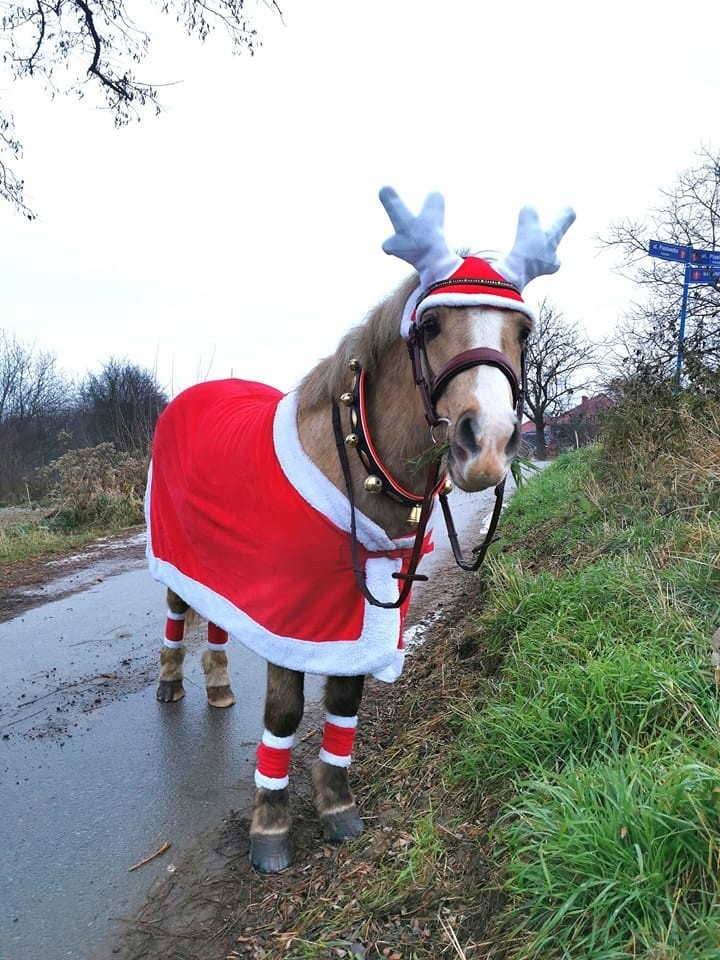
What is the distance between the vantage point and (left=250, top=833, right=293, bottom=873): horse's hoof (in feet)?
8.36

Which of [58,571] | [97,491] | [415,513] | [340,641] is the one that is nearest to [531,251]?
[415,513]

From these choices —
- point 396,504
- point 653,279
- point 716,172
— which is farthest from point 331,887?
point 716,172

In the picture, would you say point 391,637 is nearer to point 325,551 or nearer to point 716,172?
point 325,551

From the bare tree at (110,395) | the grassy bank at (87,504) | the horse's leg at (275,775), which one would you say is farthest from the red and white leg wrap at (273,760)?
the bare tree at (110,395)

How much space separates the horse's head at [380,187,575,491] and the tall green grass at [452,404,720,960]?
1008 mm

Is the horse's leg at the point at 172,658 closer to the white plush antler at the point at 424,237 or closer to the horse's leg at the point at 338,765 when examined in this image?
the horse's leg at the point at 338,765

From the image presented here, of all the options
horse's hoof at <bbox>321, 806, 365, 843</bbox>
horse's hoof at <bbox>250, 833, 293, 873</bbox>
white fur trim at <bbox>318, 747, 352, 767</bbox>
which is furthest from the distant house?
horse's hoof at <bbox>250, 833, 293, 873</bbox>

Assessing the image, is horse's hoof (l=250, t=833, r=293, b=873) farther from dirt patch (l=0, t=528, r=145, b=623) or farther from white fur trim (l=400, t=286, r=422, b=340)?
dirt patch (l=0, t=528, r=145, b=623)

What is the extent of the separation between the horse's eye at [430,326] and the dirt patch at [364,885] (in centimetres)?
168

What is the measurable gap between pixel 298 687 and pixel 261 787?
0.45 metres

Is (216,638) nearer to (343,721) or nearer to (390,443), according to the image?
(343,721)

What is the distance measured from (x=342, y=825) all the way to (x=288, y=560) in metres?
1.15

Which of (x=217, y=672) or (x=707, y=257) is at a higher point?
(x=707, y=257)

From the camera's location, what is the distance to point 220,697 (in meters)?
4.08
